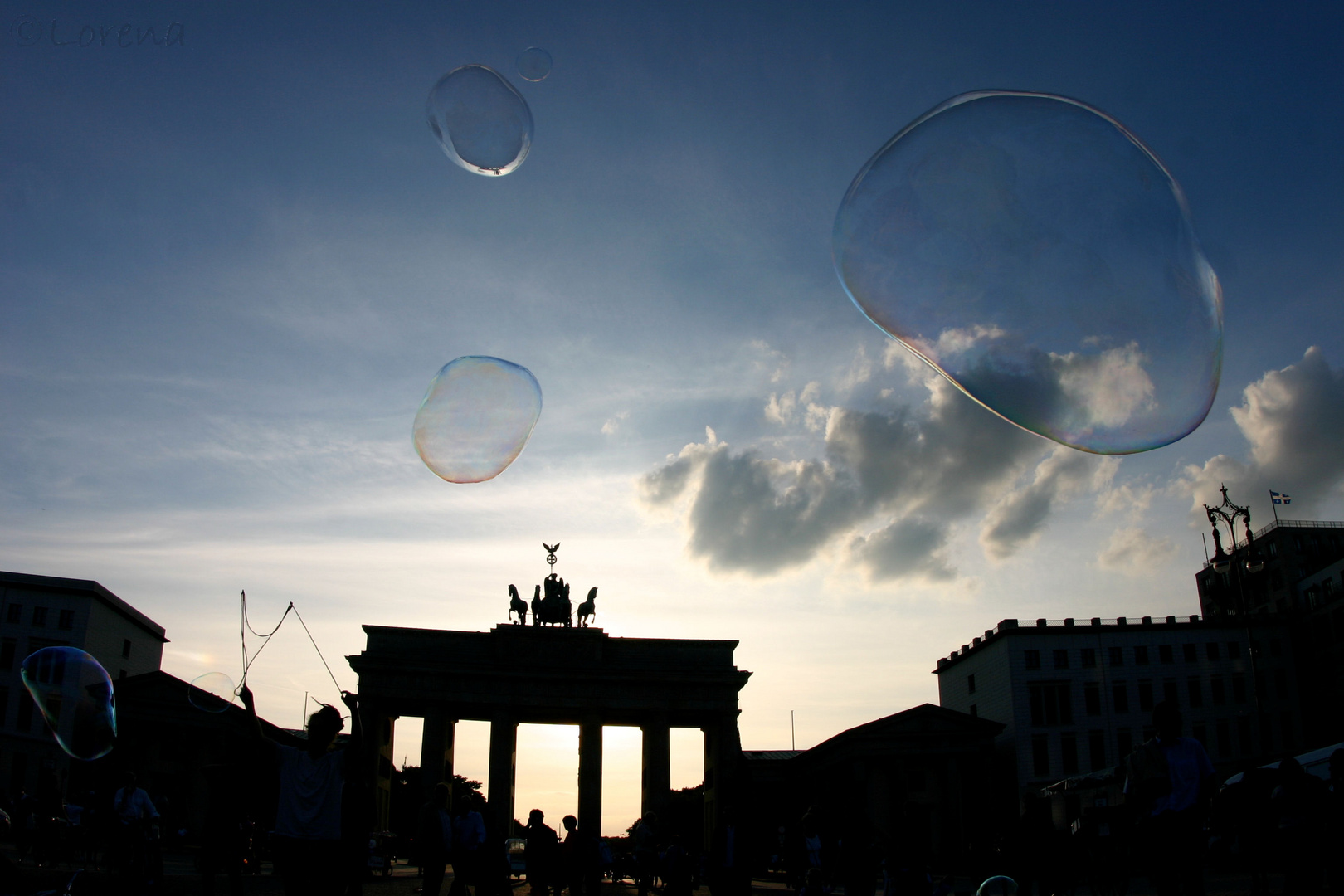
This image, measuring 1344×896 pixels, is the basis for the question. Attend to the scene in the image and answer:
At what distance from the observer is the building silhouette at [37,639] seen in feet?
244

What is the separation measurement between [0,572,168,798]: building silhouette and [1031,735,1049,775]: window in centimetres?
7099

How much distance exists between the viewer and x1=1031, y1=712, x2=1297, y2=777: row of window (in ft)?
236

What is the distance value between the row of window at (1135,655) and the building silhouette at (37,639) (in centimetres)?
7289

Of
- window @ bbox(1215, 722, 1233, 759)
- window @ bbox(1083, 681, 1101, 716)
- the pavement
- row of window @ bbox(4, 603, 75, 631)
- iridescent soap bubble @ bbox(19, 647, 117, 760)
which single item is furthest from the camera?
row of window @ bbox(4, 603, 75, 631)

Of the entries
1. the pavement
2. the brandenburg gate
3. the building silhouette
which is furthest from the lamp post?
the building silhouette

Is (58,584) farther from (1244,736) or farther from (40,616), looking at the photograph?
(1244,736)

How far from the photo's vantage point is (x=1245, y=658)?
7588 centimetres

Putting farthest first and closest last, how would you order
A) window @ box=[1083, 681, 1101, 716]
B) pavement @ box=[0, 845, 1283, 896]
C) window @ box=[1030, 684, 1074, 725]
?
1. window @ box=[1083, 681, 1101, 716]
2. window @ box=[1030, 684, 1074, 725]
3. pavement @ box=[0, 845, 1283, 896]

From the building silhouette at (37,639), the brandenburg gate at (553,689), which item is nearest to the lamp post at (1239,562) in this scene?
the brandenburg gate at (553,689)

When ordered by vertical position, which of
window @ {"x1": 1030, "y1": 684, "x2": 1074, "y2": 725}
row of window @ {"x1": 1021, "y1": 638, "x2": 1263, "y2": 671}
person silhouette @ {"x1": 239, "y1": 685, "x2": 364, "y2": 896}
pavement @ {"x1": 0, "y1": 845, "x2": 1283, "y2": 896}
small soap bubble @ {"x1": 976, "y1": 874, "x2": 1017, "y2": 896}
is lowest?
pavement @ {"x1": 0, "y1": 845, "x2": 1283, "y2": 896}

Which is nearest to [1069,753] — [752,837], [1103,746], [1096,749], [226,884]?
[1096,749]

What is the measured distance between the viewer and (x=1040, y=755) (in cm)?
7212

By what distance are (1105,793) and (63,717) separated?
157 feet

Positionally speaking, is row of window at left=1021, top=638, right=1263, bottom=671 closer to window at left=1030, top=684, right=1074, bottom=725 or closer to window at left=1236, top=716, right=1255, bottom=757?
window at left=1030, top=684, right=1074, bottom=725
